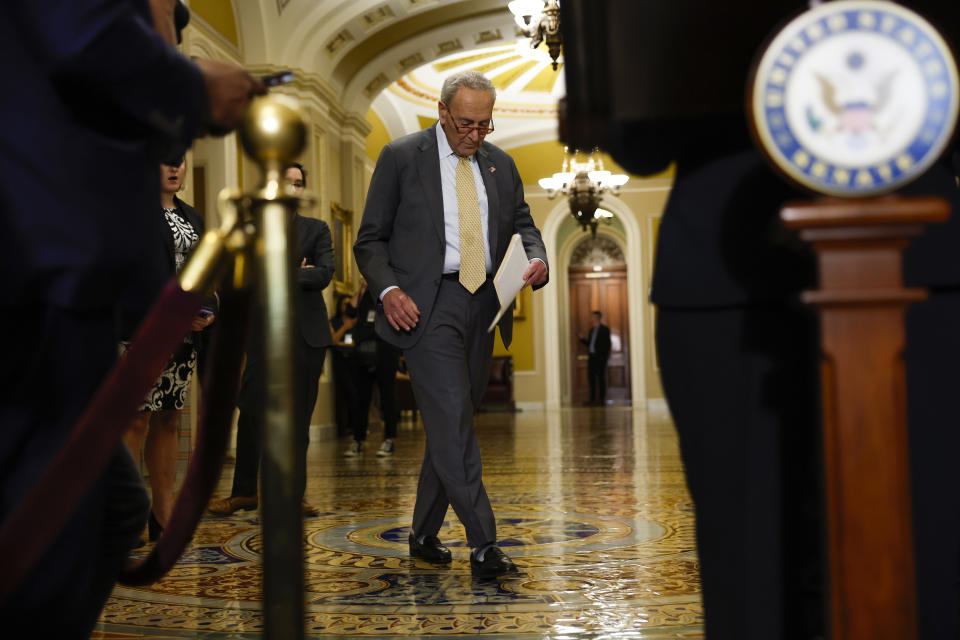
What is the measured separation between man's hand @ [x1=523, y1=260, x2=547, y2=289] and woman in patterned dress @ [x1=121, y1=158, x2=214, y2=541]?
1256 mm

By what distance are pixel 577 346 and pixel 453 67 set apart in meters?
8.40

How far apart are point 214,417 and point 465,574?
164 cm

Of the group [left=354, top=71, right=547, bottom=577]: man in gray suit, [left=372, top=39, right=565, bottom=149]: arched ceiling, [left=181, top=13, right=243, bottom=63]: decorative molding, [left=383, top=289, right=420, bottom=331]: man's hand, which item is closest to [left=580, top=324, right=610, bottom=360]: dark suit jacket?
[left=372, top=39, right=565, bottom=149]: arched ceiling

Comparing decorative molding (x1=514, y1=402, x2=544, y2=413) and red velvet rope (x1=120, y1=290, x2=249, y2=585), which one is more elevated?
red velvet rope (x1=120, y1=290, x2=249, y2=585)

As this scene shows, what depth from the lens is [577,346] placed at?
828 inches

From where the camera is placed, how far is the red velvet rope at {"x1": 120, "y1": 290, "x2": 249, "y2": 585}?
1.35m

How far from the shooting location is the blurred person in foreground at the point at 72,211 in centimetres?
109

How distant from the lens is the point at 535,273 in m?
3.08

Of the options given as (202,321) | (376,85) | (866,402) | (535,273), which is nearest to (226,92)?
(866,402)

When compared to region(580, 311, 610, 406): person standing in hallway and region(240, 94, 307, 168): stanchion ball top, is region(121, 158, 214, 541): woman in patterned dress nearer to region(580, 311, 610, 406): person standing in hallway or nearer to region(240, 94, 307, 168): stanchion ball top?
region(240, 94, 307, 168): stanchion ball top

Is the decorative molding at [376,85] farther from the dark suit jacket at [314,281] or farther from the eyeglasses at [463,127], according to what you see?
the eyeglasses at [463,127]

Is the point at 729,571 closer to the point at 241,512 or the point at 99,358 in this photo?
the point at 99,358

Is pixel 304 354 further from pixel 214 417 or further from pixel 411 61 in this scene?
pixel 411 61

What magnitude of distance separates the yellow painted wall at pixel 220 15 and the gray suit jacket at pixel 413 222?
605cm
